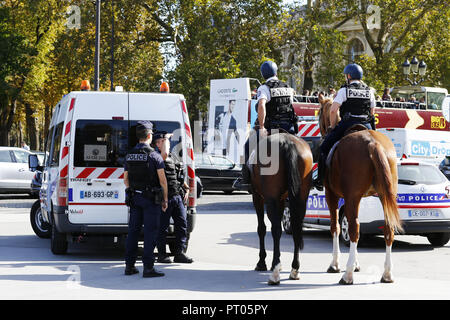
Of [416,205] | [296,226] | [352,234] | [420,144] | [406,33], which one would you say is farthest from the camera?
[406,33]

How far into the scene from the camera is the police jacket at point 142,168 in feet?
29.5

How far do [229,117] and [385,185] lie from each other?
57.1 ft

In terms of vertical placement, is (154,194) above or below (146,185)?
below

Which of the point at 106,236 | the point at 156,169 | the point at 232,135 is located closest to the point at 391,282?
the point at 156,169

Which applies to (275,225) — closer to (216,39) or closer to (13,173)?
(13,173)

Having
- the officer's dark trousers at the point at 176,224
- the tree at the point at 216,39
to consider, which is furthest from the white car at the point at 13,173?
the officer's dark trousers at the point at 176,224

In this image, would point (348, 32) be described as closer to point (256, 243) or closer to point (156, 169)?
point (256, 243)

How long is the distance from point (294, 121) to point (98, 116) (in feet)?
9.68

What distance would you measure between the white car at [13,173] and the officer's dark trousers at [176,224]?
14.7 m

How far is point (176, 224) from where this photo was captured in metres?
10.4

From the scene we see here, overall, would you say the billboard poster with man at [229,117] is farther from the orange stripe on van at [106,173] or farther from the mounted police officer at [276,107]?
the mounted police officer at [276,107]

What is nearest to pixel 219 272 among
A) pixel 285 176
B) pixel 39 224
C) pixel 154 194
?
pixel 154 194

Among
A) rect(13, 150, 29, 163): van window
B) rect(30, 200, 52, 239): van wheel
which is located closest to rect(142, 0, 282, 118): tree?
rect(13, 150, 29, 163): van window
